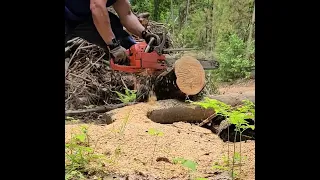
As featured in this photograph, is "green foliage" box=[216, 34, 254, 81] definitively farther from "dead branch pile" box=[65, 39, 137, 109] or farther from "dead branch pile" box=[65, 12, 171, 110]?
"dead branch pile" box=[65, 39, 137, 109]

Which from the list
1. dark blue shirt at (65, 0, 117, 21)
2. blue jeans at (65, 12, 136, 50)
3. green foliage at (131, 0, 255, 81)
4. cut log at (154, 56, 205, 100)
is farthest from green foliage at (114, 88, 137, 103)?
dark blue shirt at (65, 0, 117, 21)

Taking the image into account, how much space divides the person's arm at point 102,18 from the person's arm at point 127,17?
0.24 ft

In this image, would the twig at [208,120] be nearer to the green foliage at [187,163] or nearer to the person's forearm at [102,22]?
the green foliage at [187,163]

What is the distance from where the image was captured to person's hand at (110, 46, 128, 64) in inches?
84.2

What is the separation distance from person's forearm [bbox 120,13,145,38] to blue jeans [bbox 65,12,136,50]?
1.1 inches

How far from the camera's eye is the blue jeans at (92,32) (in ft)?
6.81

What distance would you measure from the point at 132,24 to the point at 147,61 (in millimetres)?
223

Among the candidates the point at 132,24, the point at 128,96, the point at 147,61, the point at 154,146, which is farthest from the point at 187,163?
the point at 132,24
